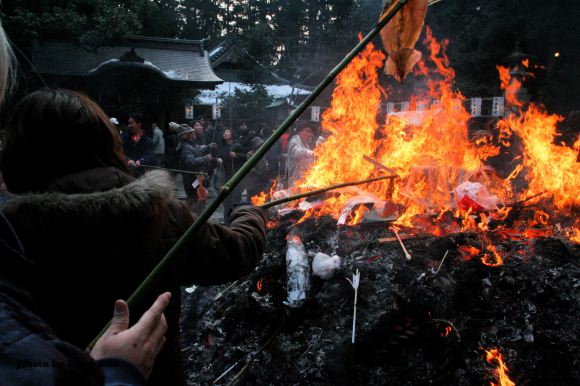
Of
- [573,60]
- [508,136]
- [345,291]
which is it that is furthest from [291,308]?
[573,60]

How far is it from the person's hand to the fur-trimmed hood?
0.40 m

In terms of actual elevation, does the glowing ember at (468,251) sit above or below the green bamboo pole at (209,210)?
below

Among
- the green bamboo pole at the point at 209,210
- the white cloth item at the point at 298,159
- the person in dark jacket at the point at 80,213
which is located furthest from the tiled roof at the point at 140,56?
the green bamboo pole at the point at 209,210

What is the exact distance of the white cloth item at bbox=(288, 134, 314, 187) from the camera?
9320mm

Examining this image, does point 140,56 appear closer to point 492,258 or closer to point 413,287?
point 413,287

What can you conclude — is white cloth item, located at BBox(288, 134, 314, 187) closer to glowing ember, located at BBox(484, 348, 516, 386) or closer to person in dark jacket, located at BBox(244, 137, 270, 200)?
person in dark jacket, located at BBox(244, 137, 270, 200)

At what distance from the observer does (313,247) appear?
17.4ft

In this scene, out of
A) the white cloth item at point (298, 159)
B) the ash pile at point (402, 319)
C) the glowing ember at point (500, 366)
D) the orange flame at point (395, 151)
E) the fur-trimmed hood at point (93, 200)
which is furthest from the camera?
the white cloth item at point (298, 159)

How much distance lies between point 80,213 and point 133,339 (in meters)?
0.51

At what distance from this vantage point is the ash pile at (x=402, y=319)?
340cm

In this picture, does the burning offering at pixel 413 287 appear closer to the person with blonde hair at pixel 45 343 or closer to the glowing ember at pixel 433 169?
the glowing ember at pixel 433 169

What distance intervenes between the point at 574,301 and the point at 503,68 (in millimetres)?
13371

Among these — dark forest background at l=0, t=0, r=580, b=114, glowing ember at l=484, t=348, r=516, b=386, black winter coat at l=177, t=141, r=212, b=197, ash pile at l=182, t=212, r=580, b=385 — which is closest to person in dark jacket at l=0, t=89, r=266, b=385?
ash pile at l=182, t=212, r=580, b=385

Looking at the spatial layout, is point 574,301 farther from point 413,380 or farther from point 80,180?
point 80,180
